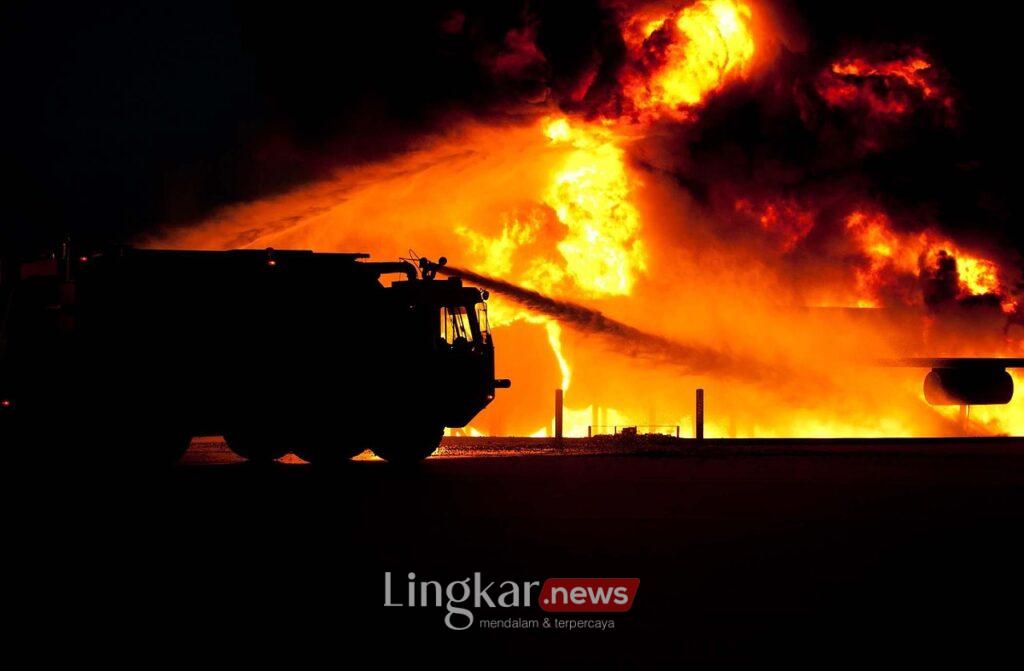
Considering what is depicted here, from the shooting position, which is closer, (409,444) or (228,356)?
(228,356)

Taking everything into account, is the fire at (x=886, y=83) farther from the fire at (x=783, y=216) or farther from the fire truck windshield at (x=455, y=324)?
the fire truck windshield at (x=455, y=324)

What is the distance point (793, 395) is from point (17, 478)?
25.2 m

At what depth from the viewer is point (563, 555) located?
36.2ft

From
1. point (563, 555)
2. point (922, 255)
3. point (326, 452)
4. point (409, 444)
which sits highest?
point (922, 255)

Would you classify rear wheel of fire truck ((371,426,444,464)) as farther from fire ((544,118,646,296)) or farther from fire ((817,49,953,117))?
fire ((817,49,953,117))

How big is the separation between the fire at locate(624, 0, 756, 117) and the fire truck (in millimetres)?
17871

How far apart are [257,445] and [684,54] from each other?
2204 centimetres

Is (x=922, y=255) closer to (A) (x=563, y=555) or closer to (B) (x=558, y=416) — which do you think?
(B) (x=558, y=416)

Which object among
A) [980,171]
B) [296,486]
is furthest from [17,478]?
[980,171]

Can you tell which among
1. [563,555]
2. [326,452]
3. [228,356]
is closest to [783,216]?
[326,452]

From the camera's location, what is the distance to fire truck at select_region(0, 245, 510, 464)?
67.7ft

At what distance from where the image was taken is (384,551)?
1149 centimetres

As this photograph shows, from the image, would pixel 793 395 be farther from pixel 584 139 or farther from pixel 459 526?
pixel 459 526

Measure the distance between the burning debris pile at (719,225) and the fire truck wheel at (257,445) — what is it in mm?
15573
